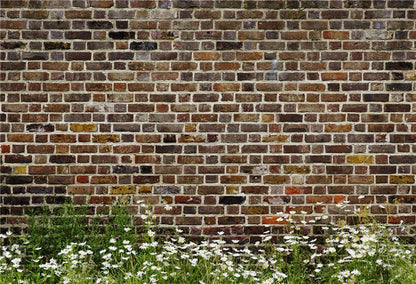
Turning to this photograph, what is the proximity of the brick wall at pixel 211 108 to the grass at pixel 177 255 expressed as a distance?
0.16 metres

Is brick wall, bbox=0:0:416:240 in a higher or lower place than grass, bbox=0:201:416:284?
higher

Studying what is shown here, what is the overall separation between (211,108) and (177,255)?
1.30m

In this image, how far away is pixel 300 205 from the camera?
3.68 metres

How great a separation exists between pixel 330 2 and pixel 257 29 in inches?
26.4

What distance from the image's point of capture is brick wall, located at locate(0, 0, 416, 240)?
363cm

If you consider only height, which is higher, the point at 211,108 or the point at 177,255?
the point at 211,108

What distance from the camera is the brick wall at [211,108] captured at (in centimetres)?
363

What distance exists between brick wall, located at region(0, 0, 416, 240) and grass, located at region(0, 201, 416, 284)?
161 mm

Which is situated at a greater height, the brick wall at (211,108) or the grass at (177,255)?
the brick wall at (211,108)

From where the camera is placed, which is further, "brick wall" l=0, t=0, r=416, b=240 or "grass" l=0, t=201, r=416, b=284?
"brick wall" l=0, t=0, r=416, b=240

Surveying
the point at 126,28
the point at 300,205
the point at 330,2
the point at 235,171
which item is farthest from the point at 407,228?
the point at 126,28

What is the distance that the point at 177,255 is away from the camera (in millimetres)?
3631

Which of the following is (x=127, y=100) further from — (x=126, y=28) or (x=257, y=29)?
(x=257, y=29)

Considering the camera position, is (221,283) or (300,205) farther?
(300,205)
